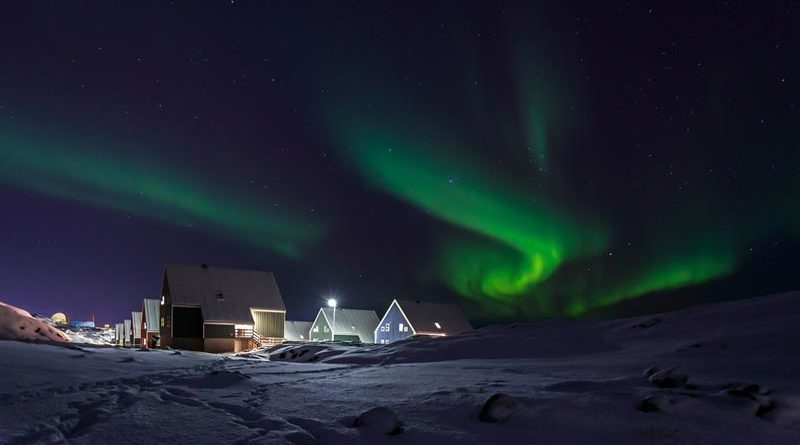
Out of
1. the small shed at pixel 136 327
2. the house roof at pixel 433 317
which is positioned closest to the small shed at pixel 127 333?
the small shed at pixel 136 327

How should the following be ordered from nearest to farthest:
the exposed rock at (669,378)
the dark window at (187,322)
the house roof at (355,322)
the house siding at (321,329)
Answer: the exposed rock at (669,378), the dark window at (187,322), the house roof at (355,322), the house siding at (321,329)

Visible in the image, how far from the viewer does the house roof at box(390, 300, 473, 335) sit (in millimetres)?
53250

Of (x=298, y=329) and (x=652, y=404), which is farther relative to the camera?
(x=298, y=329)

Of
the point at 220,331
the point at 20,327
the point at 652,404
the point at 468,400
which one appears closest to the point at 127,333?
the point at 220,331

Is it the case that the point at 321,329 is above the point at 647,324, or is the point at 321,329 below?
below

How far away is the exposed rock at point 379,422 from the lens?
396 cm

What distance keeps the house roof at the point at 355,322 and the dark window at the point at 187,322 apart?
24.2 metres

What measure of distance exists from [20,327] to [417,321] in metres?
37.6

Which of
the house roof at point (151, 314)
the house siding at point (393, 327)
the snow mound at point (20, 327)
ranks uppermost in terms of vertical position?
the house roof at point (151, 314)

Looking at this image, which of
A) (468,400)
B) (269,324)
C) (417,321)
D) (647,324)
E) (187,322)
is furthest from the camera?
(417,321)

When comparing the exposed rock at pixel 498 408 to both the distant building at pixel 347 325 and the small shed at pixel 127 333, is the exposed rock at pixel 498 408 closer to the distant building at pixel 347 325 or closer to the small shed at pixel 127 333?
the distant building at pixel 347 325

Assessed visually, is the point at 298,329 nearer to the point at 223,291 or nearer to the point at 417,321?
the point at 417,321

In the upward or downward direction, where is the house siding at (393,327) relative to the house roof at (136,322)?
downward

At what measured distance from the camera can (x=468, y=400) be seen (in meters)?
4.65
